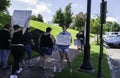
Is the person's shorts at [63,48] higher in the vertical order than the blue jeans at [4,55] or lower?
higher

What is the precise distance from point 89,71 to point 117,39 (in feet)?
75.5

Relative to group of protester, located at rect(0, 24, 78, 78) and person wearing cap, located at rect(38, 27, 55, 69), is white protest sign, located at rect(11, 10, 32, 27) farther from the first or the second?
person wearing cap, located at rect(38, 27, 55, 69)

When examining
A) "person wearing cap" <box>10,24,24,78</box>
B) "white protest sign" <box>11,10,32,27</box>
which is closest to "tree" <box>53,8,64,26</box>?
"white protest sign" <box>11,10,32,27</box>

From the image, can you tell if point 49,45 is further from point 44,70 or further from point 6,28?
point 6,28

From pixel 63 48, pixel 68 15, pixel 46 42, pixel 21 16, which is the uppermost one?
pixel 68 15

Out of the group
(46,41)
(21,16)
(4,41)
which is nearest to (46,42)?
(46,41)

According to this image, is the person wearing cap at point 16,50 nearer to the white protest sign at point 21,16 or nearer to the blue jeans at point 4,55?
the blue jeans at point 4,55

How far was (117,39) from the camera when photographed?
36.5 meters

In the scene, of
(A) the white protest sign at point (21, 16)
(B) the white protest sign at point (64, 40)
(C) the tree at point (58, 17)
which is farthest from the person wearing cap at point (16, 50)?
(C) the tree at point (58, 17)

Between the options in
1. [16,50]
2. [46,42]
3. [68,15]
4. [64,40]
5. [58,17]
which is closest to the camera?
[16,50]

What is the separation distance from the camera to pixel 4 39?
13.1 meters

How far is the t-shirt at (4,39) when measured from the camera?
1313cm

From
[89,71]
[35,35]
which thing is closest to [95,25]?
[35,35]

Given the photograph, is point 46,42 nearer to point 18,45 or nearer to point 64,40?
point 64,40
